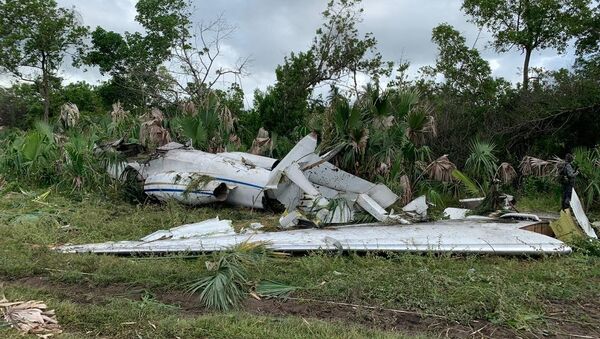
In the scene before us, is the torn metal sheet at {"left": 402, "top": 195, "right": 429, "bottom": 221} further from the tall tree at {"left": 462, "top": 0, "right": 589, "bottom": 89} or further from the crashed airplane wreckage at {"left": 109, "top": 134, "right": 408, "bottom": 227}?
the tall tree at {"left": 462, "top": 0, "right": 589, "bottom": 89}

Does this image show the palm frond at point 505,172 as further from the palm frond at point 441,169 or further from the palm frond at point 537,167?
the palm frond at point 441,169

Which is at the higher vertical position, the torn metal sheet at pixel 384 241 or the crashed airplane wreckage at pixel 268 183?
the crashed airplane wreckage at pixel 268 183

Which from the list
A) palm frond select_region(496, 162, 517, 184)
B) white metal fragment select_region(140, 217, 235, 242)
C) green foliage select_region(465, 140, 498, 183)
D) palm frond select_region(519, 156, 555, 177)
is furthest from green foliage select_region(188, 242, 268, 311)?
palm frond select_region(519, 156, 555, 177)

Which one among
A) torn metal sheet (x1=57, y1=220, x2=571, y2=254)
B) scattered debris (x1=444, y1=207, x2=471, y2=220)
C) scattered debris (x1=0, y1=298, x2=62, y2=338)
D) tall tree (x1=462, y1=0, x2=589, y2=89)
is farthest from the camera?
tall tree (x1=462, y1=0, x2=589, y2=89)

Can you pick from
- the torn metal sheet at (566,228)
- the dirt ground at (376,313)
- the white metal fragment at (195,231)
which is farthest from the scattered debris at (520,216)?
the white metal fragment at (195,231)

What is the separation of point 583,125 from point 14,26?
94.2 feet

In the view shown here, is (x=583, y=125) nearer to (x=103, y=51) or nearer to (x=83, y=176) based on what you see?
(x=83, y=176)

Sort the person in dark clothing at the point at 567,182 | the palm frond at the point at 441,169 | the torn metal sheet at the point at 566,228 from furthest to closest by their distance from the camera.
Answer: the palm frond at the point at 441,169
the person in dark clothing at the point at 567,182
the torn metal sheet at the point at 566,228

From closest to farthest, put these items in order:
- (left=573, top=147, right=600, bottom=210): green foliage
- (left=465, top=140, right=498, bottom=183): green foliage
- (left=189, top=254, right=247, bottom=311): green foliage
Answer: (left=189, top=254, right=247, bottom=311): green foliage
(left=573, top=147, right=600, bottom=210): green foliage
(left=465, top=140, right=498, bottom=183): green foliage

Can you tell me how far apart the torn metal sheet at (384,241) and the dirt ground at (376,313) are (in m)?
1.37

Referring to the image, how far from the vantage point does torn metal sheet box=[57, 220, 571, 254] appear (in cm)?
629

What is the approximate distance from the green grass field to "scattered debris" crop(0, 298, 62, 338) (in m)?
0.09

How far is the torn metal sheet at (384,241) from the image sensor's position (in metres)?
6.29

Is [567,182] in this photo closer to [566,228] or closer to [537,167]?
[566,228]
